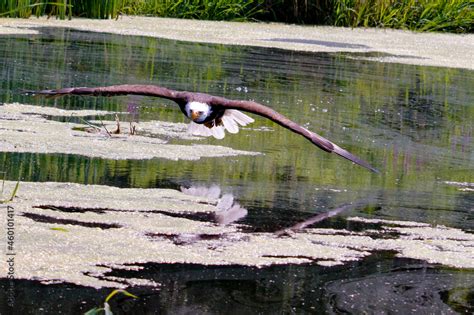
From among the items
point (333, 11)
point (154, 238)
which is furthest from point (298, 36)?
point (154, 238)

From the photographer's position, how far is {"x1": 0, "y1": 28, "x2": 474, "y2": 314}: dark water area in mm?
4465

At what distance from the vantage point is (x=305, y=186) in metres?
6.63

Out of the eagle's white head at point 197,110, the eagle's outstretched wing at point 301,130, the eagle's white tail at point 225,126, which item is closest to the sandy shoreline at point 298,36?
the eagle's white tail at point 225,126

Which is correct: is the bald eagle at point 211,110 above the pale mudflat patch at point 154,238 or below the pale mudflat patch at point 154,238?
above

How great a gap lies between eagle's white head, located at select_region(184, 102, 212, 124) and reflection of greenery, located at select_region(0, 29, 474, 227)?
0.28m

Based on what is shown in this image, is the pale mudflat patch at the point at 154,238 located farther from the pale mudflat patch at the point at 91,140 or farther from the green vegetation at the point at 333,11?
the green vegetation at the point at 333,11

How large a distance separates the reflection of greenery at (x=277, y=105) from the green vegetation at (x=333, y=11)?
2.90 m

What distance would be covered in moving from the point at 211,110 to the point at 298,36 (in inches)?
373

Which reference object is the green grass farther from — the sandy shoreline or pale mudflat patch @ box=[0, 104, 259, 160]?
pale mudflat patch @ box=[0, 104, 259, 160]

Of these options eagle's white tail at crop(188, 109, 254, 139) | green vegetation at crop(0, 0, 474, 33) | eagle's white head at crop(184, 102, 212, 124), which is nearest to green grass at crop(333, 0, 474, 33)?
green vegetation at crop(0, 0, 474, 33)

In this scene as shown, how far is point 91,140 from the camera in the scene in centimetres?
744

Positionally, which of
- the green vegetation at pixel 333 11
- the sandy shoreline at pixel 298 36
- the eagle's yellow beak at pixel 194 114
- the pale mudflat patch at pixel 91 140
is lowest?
the pale mudflat patch at pixel 91 140

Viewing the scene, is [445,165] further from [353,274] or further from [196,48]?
[196,48]

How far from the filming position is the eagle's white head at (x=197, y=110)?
22.1 feet
